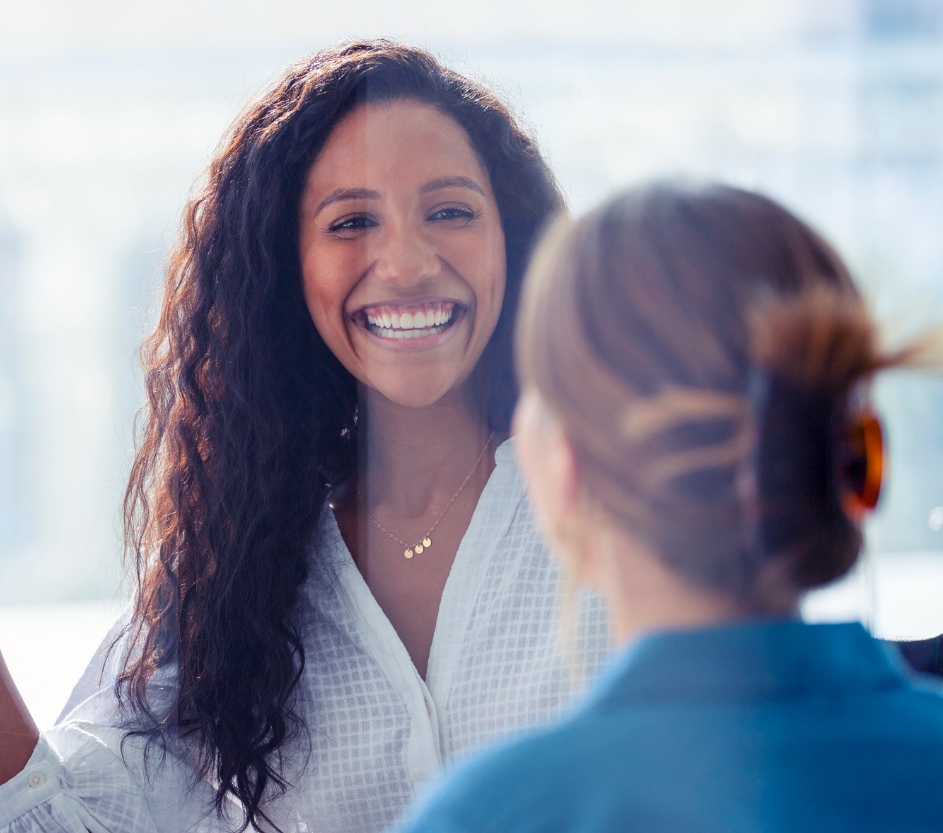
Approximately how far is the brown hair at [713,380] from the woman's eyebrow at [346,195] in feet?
1.28

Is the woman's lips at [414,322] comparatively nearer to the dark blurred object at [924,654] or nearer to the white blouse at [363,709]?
the white blouse at [363,709]

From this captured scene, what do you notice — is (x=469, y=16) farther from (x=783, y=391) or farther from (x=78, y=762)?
(x=78, y=762)

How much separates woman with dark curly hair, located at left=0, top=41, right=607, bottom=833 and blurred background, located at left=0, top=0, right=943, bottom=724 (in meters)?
0.06

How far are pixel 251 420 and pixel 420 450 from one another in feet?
0.54

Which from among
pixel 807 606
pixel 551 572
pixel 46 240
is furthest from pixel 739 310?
pixel 46 240

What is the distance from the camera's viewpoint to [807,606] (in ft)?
1.53

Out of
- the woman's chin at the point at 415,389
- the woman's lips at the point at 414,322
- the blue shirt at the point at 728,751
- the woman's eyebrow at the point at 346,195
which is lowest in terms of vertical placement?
the blue shirt at the point at 728,751

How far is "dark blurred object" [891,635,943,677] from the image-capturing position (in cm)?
75

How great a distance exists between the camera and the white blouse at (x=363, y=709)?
2.67 feet

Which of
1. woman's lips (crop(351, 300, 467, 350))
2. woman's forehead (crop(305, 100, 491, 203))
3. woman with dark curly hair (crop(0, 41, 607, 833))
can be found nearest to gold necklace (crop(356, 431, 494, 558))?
woman with dark curly hair (crop(0, 41, 607, 833))

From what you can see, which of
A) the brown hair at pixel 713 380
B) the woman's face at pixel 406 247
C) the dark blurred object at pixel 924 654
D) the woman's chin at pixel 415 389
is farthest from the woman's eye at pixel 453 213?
the dark blurred object at pixel 924 654

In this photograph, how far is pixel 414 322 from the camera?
82cm

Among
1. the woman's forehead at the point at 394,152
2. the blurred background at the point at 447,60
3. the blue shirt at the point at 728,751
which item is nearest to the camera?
the blue shirt at the point at 728,751

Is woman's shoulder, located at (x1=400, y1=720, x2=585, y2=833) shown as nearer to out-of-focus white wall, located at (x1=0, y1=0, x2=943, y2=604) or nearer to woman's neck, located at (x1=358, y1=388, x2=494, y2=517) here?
out-of-focus white wall, located at (x1=0, y1=0, x2=943, y2=604)
